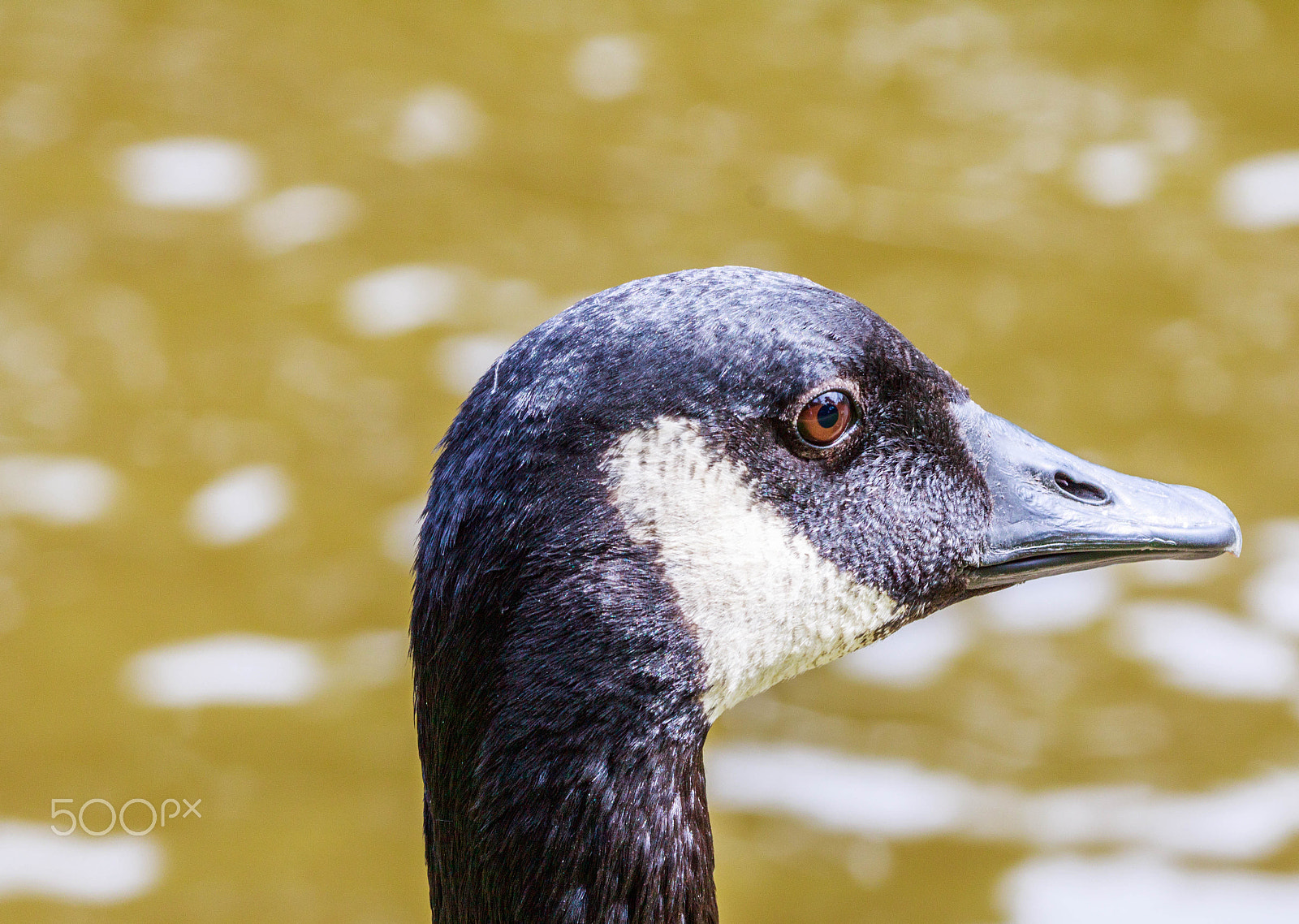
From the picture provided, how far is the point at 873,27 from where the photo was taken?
291 inches

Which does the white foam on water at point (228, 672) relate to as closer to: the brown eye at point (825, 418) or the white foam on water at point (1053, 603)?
the white foam on water at point (1053, 603)

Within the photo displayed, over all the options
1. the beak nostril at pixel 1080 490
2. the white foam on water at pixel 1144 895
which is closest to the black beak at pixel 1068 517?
the beak nostril at pixel 1080 490

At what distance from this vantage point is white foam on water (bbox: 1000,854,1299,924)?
168 inches

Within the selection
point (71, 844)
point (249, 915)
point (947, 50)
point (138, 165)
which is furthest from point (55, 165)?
point (947, 50)

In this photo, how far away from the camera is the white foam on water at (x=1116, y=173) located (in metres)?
6.53

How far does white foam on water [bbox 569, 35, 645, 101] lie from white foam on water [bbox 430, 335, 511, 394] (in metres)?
1.69

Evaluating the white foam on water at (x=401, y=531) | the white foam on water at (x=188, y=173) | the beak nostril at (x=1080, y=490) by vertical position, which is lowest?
the beak nostril at (x=1080, y=490)

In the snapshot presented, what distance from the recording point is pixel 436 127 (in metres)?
6.81

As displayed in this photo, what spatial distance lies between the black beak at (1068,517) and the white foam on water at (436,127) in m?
4.42

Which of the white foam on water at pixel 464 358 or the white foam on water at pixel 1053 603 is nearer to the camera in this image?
the white foam on water at pixel 1053 603

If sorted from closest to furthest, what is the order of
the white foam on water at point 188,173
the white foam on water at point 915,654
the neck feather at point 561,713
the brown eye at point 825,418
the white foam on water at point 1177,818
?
the neck feather at point 561,713, the brown eye at point 825,418, the white foam on water at point 1177,818, the white foam on water at point 915,654, the white foam on water at point 188,173

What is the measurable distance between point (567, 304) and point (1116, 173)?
8.46ft

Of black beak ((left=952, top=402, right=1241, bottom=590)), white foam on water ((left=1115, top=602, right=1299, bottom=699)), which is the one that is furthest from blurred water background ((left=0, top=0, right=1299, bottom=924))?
black beak ((left=952, top=402, right=1241, bottom=590))

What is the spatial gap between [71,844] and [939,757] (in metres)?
2.62
